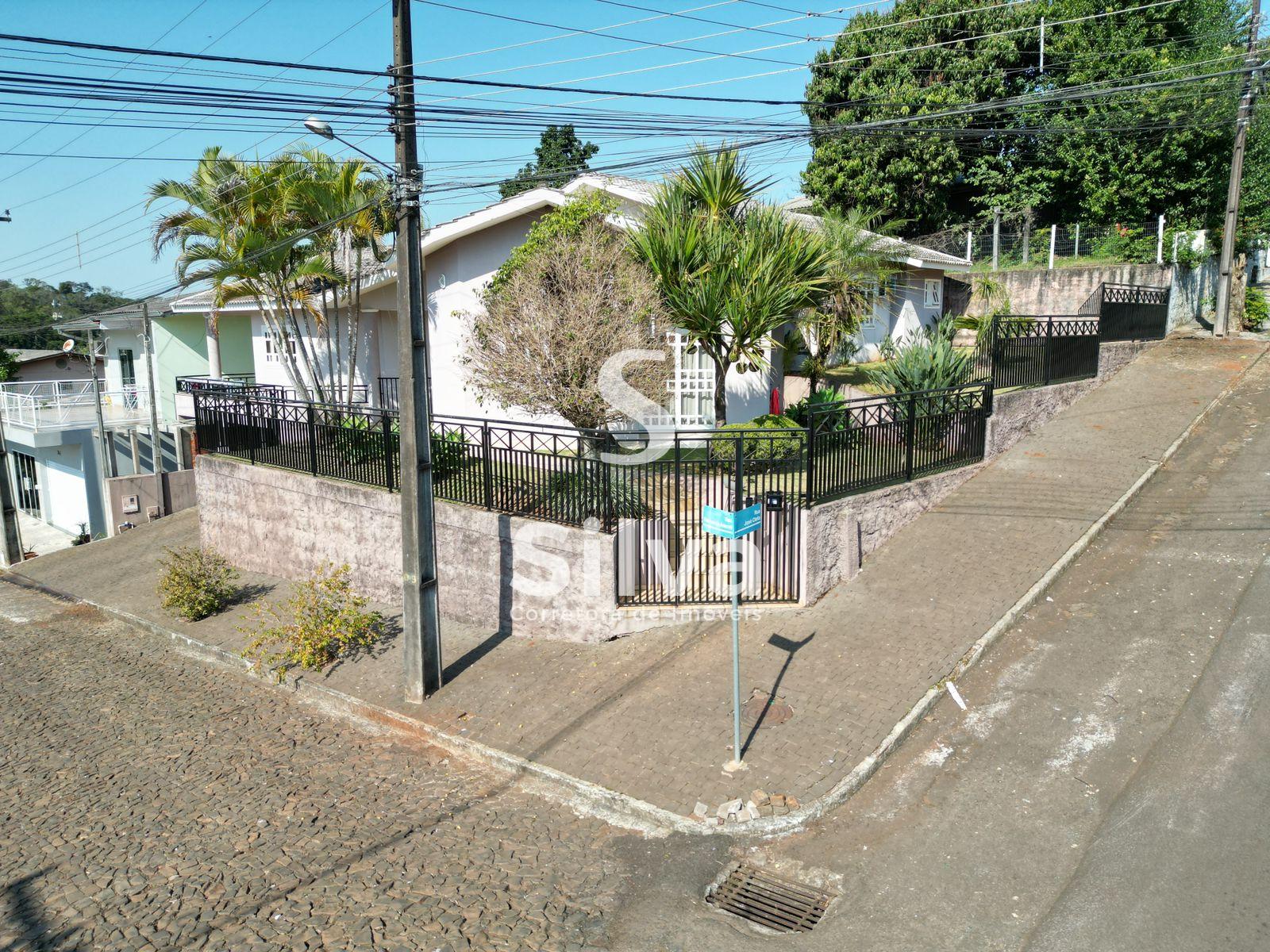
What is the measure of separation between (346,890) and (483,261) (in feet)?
38.7

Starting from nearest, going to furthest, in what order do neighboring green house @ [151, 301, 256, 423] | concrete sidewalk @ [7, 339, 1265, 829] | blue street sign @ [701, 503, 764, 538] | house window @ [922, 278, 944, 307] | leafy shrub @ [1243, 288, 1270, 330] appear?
blue street sign @ [701, 503, 764, 538] < concrete sidewalk @ [7, 339, 1265, 829] < house window @ [922, 278, 944, 307] < leafy shrub @ [1243, 288, 1270, 330] < neighboring green house @ [151, 301, 256, 423]

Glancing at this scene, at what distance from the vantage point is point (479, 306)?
15.7m

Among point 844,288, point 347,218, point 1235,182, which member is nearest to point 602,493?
point 844,288

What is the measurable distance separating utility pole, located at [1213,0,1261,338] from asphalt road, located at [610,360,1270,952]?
10.4 meters

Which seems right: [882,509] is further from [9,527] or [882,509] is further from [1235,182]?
[9,527]

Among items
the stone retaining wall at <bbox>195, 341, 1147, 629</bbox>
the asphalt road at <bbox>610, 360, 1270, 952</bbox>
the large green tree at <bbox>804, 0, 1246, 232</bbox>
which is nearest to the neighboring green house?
the stone retaining wall at <bbox>195, 341, 1147, 629</bbox>

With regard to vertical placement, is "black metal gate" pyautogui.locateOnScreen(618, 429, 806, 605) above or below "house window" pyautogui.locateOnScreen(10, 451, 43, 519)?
above

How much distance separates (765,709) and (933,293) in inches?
605

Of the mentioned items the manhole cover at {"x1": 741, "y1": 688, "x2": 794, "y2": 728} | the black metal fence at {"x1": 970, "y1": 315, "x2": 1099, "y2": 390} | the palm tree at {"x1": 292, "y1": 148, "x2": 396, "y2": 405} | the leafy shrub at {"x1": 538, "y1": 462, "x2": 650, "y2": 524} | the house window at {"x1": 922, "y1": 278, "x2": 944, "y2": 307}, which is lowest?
the manhole cover at {"x1": 741, "y1": 688, "x2": 794, "y2": 728}

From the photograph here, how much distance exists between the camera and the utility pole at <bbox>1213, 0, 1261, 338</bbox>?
16.6m

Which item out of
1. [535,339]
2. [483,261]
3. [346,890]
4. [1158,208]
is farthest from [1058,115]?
[346,890]

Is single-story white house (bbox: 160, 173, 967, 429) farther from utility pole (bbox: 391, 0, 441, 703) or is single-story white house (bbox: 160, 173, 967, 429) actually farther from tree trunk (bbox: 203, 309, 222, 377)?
utility pole (bbox: 391, 0, 441, 703)

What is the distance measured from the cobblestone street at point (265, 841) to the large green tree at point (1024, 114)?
20.0 meters

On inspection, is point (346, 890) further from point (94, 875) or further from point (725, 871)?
point (725, 871)
